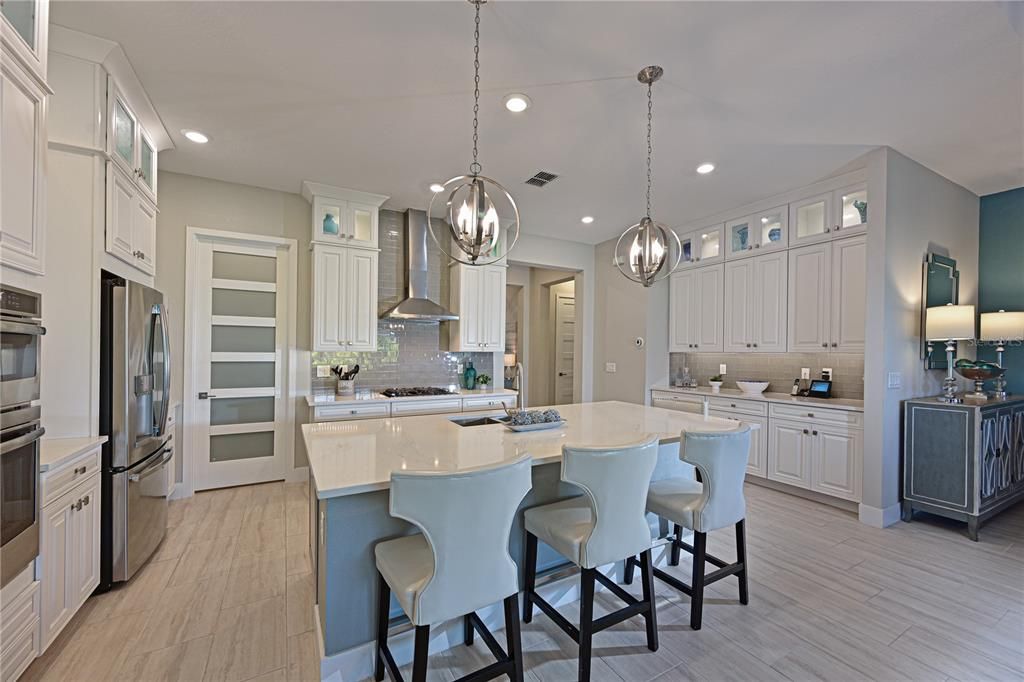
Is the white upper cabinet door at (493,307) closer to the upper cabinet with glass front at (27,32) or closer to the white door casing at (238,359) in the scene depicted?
the white door casing at (238,359)

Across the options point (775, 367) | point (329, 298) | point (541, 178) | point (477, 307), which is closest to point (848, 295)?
point (775, 367)

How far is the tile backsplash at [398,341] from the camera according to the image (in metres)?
4.67

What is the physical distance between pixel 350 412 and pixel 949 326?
5065 millimetres

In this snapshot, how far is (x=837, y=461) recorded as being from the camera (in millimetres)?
3668

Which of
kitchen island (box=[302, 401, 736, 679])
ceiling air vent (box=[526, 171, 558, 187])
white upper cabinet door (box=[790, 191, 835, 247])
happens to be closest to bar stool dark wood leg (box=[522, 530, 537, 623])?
kitchen island (box=[302, 401, 736, 679])

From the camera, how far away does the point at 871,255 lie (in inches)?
136

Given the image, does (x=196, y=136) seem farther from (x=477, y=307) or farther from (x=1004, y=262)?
(x=1004, y=262)

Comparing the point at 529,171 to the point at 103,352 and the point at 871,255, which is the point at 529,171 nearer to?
the point at 871,255

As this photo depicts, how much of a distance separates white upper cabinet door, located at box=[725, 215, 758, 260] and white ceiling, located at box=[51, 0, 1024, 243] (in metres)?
0.70

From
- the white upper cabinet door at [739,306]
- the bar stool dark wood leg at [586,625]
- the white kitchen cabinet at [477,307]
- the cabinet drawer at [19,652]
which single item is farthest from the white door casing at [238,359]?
the white upper cabinet door at [739,306]

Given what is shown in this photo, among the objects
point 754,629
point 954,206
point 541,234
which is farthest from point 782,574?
point 541,234

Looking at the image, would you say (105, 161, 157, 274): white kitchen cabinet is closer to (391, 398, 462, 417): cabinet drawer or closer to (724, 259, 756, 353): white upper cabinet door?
(391, 398, 462, 417): cabinet drawer

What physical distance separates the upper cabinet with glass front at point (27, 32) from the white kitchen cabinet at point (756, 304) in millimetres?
5204

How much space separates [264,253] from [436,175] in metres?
1.92
